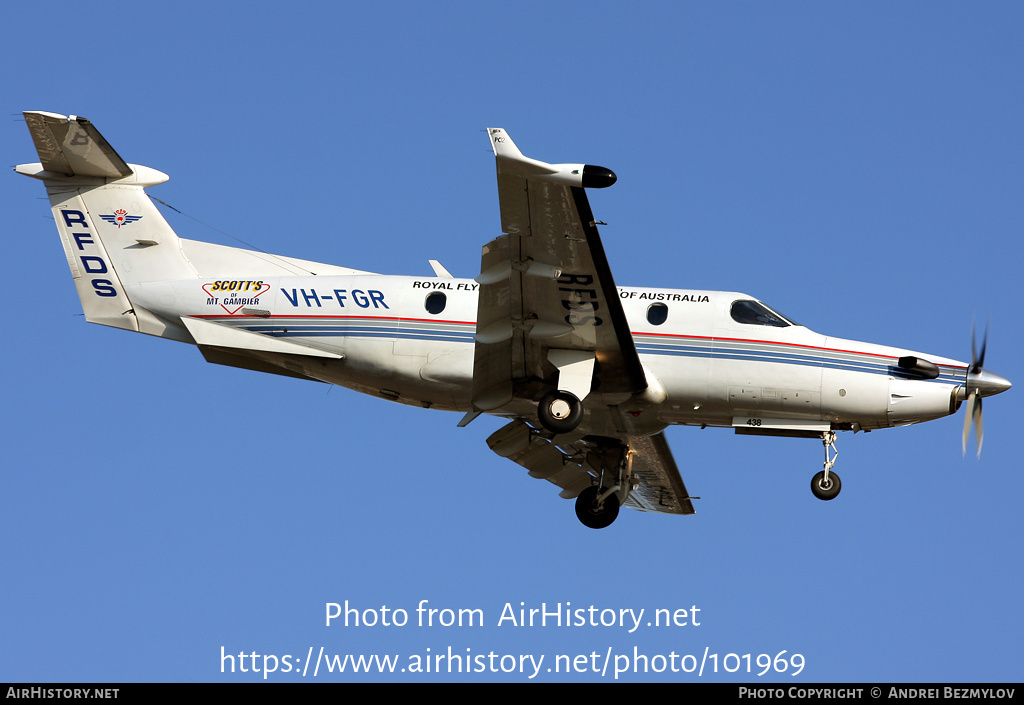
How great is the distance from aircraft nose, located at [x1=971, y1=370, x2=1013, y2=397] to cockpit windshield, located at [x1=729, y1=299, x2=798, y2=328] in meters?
3.24

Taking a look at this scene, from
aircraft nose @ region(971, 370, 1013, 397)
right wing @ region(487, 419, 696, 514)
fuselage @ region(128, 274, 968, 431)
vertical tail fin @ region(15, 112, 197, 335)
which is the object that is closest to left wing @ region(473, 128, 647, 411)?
fuselage @ region(128, 274, 968, 431)

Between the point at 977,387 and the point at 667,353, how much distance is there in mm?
5406

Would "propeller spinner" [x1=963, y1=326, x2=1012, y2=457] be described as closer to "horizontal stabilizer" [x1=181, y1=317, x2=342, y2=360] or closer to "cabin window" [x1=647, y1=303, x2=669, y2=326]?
"cabin window" [x1=647, y1=303, x2=669, y2=326]

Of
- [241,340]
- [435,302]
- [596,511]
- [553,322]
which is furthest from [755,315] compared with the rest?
[241,340]

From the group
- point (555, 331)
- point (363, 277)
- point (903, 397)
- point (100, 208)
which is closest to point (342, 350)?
point (363, 277)

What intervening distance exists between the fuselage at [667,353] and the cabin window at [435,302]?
0.03 meters

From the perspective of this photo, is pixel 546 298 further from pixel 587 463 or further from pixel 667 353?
pixel 587 463

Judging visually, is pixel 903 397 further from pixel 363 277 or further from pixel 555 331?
pixel 363 277

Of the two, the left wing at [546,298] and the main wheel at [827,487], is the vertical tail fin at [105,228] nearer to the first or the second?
the left wing at [546,298]

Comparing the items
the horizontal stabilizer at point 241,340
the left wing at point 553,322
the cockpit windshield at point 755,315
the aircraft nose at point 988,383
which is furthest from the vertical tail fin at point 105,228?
the aircraft nose at point 988,383

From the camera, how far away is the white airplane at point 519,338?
62.5 feet
